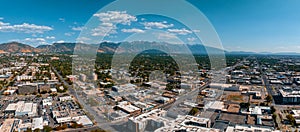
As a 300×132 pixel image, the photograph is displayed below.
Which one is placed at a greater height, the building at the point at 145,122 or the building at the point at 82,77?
the building at the point at 82,77

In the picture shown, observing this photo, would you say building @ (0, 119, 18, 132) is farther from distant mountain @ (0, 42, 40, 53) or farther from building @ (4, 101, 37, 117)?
distant mountain @ (0, 42, 40, 53)

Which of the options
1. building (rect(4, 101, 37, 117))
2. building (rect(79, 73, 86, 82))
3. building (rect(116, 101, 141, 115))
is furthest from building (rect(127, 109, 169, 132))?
building (rect(79, 73, 86, 82))

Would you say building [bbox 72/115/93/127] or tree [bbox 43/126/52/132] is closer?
tree [bbox 43/126/52/132]

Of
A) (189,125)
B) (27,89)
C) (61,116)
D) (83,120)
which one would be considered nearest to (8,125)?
(61,116)

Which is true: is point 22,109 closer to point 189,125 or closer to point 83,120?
point 83,120

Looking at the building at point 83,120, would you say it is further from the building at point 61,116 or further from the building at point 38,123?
the building at point 38,123

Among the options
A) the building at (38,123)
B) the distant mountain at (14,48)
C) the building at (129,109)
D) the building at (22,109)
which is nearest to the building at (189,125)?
the building at (129,109)

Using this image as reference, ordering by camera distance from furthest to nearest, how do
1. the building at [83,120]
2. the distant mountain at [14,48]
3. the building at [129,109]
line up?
the distant mountain at [14,48] → the building at [129,109] → the building at [83,120]

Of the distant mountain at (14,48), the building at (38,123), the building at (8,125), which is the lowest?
the building at (8,125)

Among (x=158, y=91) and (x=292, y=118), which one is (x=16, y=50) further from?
(x=292, y=118)

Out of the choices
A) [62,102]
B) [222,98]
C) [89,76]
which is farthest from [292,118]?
[89,76]

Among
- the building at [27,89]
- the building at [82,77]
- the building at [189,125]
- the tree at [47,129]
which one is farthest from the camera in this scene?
the building at [82,77]
